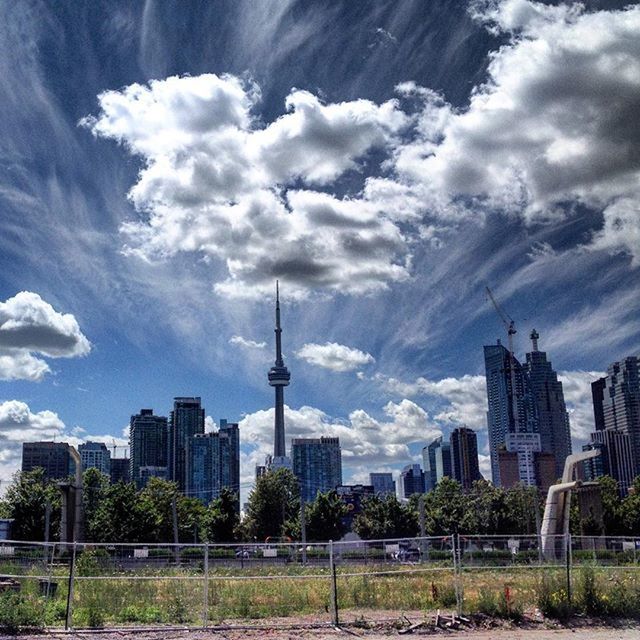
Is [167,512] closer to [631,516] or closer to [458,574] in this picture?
[631,516]

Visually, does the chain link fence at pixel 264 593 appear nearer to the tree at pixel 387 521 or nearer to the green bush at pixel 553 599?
the green bush at pixel 553 599

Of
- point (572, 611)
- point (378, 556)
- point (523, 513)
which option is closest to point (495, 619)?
point (572, 611)

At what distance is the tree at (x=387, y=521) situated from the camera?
8619 centimetres

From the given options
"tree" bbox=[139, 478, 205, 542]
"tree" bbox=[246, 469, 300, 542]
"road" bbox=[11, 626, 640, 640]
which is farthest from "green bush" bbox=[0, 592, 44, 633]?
"tree" bbox=[246, 469, 300, 542]

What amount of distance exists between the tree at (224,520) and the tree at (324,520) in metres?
7.76

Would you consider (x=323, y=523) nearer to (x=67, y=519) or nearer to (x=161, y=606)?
(x=67, y=519)

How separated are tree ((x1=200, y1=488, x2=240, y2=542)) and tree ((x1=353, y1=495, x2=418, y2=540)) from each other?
560 inches

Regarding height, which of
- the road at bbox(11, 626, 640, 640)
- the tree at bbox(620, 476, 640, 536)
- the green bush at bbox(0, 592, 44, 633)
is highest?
the tree at bbox(620, 476, 640, 536)

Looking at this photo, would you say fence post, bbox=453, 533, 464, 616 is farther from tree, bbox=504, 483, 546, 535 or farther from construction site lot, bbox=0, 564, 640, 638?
tree, bbox=504, 483, 546, 535

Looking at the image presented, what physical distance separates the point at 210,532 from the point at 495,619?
212 feet

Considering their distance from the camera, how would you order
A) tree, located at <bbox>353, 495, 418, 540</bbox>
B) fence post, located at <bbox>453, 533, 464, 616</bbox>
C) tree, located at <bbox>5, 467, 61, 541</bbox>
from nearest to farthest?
fence post, located at <bbox>453, 533, 464, 616</bbox> → tree, located at <bbox>5, 467, 61, 541</bbox> → tree, located at <bbox>353, 495, 418, 540</bbox>

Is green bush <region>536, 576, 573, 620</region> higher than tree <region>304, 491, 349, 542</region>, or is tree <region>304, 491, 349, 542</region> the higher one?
tree <region>304, 491, 349, 542</region>

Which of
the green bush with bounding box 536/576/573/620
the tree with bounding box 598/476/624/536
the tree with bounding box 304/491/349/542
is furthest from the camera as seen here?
the tree with bounding box 304/491/349/542

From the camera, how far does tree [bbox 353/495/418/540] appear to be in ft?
283
